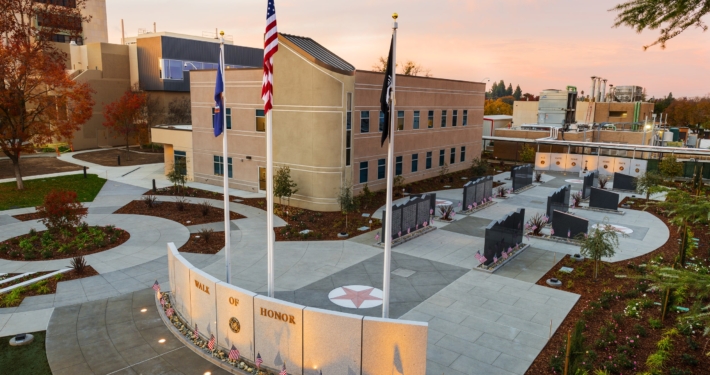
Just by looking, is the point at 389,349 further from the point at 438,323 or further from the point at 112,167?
the point at 112,167

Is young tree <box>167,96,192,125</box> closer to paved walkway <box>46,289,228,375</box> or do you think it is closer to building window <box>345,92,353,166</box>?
building window <box>345,92,353,166</box>

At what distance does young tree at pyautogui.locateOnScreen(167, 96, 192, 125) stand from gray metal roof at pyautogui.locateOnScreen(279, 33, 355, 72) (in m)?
38.3

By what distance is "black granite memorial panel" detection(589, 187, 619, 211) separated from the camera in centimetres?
2886

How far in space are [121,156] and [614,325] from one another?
5337cm

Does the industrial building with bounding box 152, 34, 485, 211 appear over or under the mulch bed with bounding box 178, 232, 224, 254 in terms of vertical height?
over

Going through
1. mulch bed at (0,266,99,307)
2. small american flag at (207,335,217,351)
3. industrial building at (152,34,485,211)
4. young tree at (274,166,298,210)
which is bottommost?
mulch bed at (0,266,99,307)

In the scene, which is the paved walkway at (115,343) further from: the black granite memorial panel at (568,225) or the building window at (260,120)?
the building window at (260,120)

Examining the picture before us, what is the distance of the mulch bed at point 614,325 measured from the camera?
11609mm

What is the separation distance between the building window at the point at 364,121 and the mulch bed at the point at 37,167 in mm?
29773

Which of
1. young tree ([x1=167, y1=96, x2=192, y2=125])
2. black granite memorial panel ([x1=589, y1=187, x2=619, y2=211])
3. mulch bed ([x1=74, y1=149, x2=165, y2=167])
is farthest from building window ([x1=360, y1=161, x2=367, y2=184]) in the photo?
young tree ([x1=167, y1=96, x2=192, y2=125])

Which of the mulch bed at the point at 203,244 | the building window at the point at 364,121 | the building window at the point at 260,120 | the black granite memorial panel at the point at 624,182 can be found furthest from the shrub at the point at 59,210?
the black granite memorial panel at the point at 624,182

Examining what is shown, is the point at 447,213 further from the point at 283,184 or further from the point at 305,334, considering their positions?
the point at 305,334

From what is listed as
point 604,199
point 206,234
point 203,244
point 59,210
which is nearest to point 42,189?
point 59,210

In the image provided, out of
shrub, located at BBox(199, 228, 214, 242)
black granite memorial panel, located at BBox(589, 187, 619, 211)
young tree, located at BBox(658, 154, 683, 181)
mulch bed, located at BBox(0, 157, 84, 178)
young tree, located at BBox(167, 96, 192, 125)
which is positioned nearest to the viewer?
shrub, located at BBox(199, 228, 214, 242)
